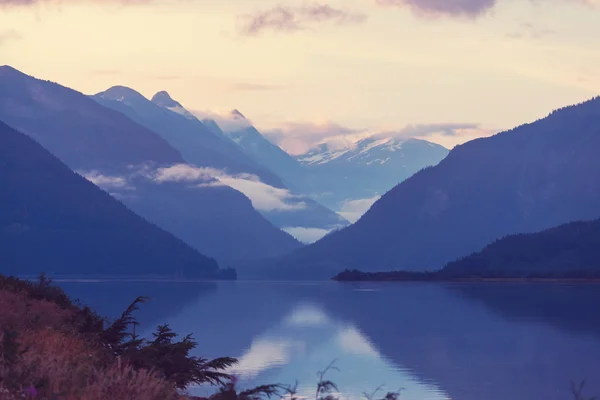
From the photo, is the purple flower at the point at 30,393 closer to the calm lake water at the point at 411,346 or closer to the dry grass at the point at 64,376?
the dry grass at the point at 64,376

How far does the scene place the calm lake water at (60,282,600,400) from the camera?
236 ft

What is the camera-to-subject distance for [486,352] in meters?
97.5

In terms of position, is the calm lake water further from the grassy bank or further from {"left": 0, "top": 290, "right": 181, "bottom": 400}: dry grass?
{"left": 0, "top": 290, "right": 181, "bottom": 400}: dry grass

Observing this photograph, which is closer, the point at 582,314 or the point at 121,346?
the point at 121,346

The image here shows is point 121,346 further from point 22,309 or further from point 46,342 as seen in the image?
point 46,342

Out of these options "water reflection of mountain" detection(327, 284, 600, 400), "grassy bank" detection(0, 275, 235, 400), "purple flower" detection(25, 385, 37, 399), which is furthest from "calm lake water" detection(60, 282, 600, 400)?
"purple flower" detection(25, 385, 37, 399)

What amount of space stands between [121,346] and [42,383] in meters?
13.1

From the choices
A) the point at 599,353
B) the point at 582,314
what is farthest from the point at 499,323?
the point at 599,353

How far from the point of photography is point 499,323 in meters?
142

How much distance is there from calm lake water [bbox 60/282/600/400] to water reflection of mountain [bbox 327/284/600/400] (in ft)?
0.30

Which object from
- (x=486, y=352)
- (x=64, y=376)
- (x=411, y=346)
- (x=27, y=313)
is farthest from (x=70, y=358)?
(x=411, y=346)

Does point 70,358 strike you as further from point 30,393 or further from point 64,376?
point 30,393

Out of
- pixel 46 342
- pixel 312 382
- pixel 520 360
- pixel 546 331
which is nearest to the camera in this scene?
pixel 46 342

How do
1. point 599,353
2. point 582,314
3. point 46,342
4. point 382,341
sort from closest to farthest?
point 46,342, point 599,353, point 382,341, point 582,314
